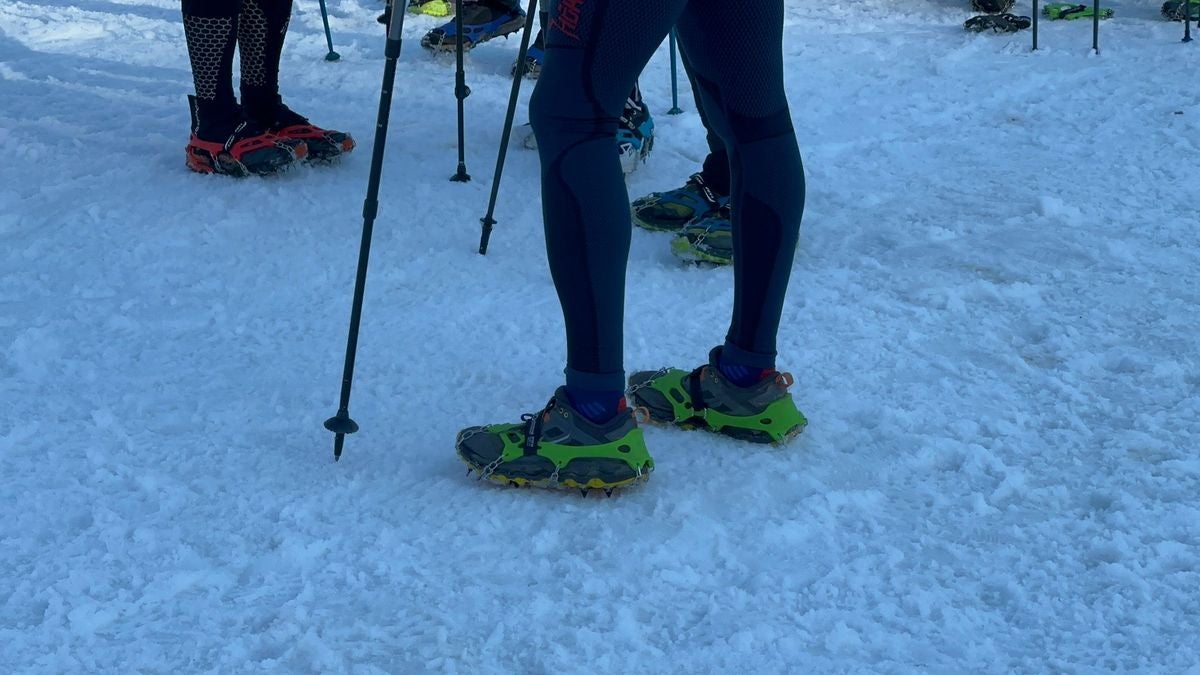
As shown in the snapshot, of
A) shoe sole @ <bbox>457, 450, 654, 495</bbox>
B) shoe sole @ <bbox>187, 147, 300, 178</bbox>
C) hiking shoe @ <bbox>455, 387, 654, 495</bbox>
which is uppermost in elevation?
shoe sole @ <bbox>187, 147, 300, 178</bbox>

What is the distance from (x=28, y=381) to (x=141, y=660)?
3.70ft

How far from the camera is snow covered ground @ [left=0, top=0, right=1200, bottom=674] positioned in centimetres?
177

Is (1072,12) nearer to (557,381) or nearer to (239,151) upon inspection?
(239,151)

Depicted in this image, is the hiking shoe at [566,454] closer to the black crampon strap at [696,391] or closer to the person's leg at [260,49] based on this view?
the black crampon strap at [696,391]

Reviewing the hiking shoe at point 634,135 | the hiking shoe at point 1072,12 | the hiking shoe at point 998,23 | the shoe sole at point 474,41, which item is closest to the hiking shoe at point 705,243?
the hiking shoe at point 634,135

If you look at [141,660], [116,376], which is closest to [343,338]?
[116,376]

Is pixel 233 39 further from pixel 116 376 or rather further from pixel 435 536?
pixel 435 536

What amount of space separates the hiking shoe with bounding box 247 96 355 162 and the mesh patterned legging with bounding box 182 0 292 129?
3 centimetres

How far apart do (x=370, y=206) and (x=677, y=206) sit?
1.53 metres

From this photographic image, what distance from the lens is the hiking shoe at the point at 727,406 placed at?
7.48 feet

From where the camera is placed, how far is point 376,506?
2100mm

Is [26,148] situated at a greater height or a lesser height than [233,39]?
lesser

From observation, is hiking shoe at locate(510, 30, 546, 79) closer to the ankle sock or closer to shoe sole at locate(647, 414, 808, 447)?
shoe sole at locate(647, 414, 808, 447)

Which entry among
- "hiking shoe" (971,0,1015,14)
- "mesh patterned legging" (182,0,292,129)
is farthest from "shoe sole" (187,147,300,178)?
"hiking shoe" (971,0,1015,14)
